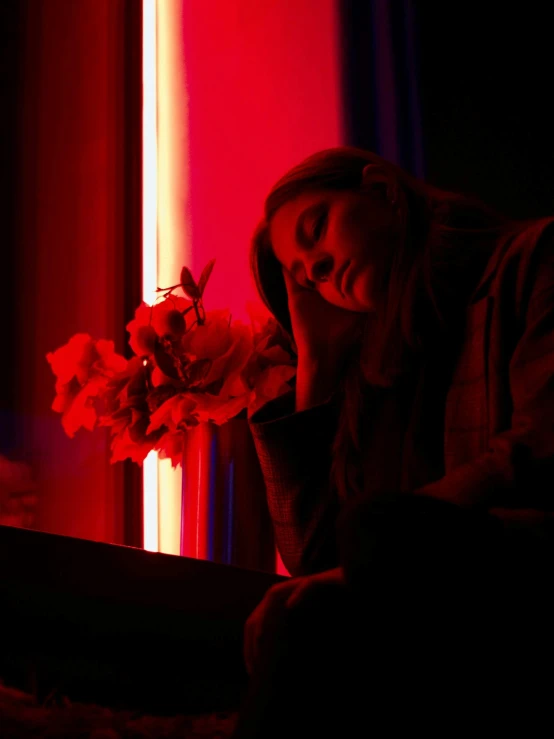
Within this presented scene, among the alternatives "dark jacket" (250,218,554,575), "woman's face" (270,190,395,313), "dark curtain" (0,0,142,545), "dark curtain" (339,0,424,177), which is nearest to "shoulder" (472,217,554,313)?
"dark jacket" (250,218,554,575)

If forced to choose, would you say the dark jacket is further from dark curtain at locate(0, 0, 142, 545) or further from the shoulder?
dark curtain at locate(0, 0, 142, 545)

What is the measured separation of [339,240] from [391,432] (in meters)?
0.22

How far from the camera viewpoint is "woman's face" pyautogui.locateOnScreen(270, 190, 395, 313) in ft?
2.35

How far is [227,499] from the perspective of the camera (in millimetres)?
889

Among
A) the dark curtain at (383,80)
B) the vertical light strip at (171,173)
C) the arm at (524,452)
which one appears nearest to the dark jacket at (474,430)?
the arm at (524,452)

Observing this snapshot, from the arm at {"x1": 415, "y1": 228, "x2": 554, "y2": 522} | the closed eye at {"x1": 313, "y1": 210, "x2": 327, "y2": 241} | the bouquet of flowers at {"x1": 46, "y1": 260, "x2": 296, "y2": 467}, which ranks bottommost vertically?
the arm at {"x1": 415, "y1": 228, "x2": 554, "y2": 522}

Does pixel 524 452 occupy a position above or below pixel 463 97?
below

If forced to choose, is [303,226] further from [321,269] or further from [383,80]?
[383,80]

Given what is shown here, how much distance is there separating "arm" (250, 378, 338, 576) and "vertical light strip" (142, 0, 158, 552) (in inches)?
22.5

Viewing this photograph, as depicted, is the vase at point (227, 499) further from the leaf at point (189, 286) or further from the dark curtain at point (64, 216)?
the dark curtain at point (64, 216)

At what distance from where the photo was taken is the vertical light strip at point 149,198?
1.29m

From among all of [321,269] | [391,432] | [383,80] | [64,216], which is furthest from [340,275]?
[64,216]

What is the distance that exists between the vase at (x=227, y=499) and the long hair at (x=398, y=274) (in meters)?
0.18

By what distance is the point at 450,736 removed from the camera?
36 centimetres
